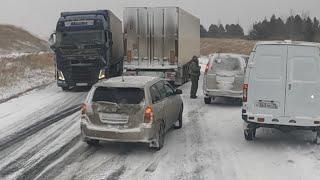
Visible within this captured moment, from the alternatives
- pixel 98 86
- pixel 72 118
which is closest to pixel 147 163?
pixel 98 86

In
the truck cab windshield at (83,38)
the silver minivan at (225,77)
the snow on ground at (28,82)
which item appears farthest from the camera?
the truck cab windshield at (83,38)

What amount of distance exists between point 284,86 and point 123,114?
3.45 metres

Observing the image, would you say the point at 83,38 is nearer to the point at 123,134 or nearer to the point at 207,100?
the point at 207,100

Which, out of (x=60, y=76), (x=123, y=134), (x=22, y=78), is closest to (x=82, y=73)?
(x=60, y=76)

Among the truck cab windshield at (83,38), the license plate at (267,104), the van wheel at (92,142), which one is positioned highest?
the truck cab windshield at (83,38)

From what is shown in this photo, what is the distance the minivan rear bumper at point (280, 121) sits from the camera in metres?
11.9

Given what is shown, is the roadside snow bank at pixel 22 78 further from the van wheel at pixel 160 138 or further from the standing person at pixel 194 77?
the van wheel at pixel 160 138

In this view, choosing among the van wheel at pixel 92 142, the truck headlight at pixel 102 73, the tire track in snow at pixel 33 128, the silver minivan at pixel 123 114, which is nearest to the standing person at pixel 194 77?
the truck headlight at pixel 102 73

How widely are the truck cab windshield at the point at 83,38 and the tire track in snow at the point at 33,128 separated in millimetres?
6427

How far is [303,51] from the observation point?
39.8 feet

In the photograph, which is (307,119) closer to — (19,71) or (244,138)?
(244,138)

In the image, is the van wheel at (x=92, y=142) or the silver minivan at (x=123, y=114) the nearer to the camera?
the silver minivan at (x=123, y=114)

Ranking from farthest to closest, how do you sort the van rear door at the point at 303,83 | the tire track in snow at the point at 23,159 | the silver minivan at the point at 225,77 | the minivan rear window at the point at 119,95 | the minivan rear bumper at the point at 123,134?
the silver minivan at the point at 225,77 → the van rear door at the point at 303,83 → the minivan rear window at the point at 119,95 → the minivan rear bumper at the point at 123,134 → the tire track in snow at the point at 23,159

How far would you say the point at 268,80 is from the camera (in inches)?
480
